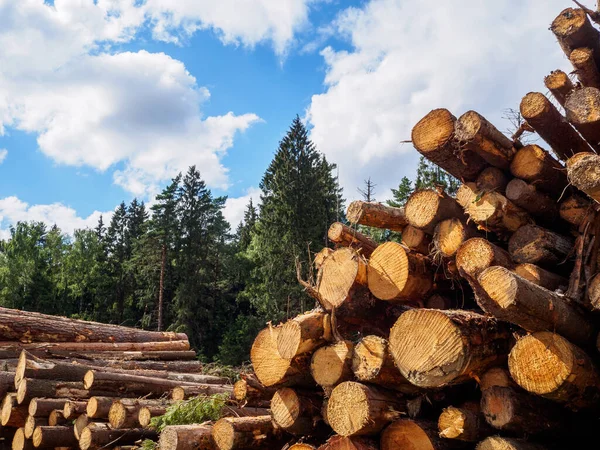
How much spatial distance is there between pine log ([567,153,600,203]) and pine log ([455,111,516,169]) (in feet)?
3.31

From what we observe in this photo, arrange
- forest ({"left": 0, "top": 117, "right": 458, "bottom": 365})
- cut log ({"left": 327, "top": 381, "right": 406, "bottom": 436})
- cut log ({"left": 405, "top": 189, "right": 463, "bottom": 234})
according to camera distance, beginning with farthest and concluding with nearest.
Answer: forest ({"left": 0, "top": 117, "right": 458, "bottom": 365})
cut log ({"left": 405, "top": 189, "right": 463, "bottom": 234})
cut log ({"left": 327, "top": 381, "right": 406, "bottom": 436})

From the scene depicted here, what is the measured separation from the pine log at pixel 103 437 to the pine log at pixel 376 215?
4.17 metres

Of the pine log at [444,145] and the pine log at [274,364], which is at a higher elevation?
the pine log at [444,145]

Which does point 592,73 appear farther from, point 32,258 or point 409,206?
point 32,258

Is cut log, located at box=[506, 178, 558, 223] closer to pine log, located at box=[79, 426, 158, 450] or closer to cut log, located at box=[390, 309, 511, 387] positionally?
cut log, located at box=[390, 309, 511, 387]

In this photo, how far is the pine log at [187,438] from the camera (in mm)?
4657

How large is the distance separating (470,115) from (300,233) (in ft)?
92.2

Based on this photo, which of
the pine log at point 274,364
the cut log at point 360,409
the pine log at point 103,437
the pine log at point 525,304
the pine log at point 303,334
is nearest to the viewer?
the pine log at point 525,304

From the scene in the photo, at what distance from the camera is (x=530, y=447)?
11.3 feet

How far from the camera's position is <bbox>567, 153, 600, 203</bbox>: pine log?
3314mm

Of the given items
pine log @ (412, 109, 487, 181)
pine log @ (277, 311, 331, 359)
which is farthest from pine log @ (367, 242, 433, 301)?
pine log @ (412, 109, 487, 181)

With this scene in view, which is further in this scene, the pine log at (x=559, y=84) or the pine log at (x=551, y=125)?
the pine log at (x=559, y=84)

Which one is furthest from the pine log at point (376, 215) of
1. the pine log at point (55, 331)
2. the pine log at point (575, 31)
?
the pine log at point (55, 331)

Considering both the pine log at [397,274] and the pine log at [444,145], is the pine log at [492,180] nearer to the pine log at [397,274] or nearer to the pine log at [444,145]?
the pine log at [444,145]
